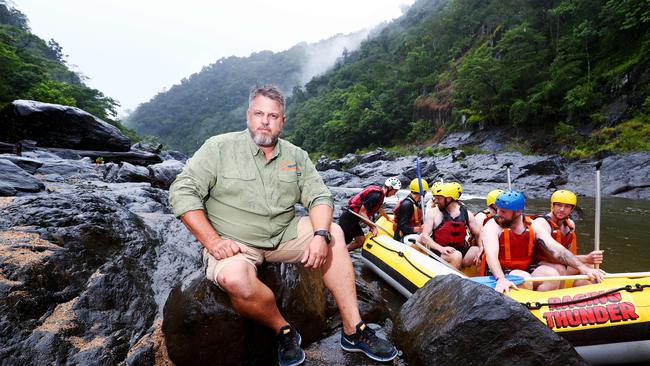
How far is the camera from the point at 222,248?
232cm

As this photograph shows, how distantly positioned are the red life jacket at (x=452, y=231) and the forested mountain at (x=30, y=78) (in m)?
25.7

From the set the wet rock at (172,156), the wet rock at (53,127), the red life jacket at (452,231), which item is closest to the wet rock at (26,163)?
the wet rock at (53,127)

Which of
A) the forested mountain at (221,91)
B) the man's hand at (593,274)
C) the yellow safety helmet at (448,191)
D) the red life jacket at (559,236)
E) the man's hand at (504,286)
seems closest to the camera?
the man's hand at (504,286)

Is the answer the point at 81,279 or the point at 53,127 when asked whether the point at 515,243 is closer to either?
the point at 81,279

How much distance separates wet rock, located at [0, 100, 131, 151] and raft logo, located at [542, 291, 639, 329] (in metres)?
22.1

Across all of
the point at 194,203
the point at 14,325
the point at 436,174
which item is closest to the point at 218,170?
the point at 194,203

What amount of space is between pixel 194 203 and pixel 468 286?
207 centimetres

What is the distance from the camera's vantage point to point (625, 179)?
46.3 ft

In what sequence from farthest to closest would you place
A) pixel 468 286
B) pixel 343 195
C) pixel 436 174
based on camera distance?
pixel 436 174 → pixel 343 195 → pixel 468 286

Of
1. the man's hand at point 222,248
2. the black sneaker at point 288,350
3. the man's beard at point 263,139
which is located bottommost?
the black sneaker at point 288,350

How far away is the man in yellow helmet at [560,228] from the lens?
13.1ft

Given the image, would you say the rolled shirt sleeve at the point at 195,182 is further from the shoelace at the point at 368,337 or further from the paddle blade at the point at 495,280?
the paddle blade at the point at 495,280

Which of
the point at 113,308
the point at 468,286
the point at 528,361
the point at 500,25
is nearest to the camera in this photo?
the point at 528,361

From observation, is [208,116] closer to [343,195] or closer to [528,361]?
[343,195]
